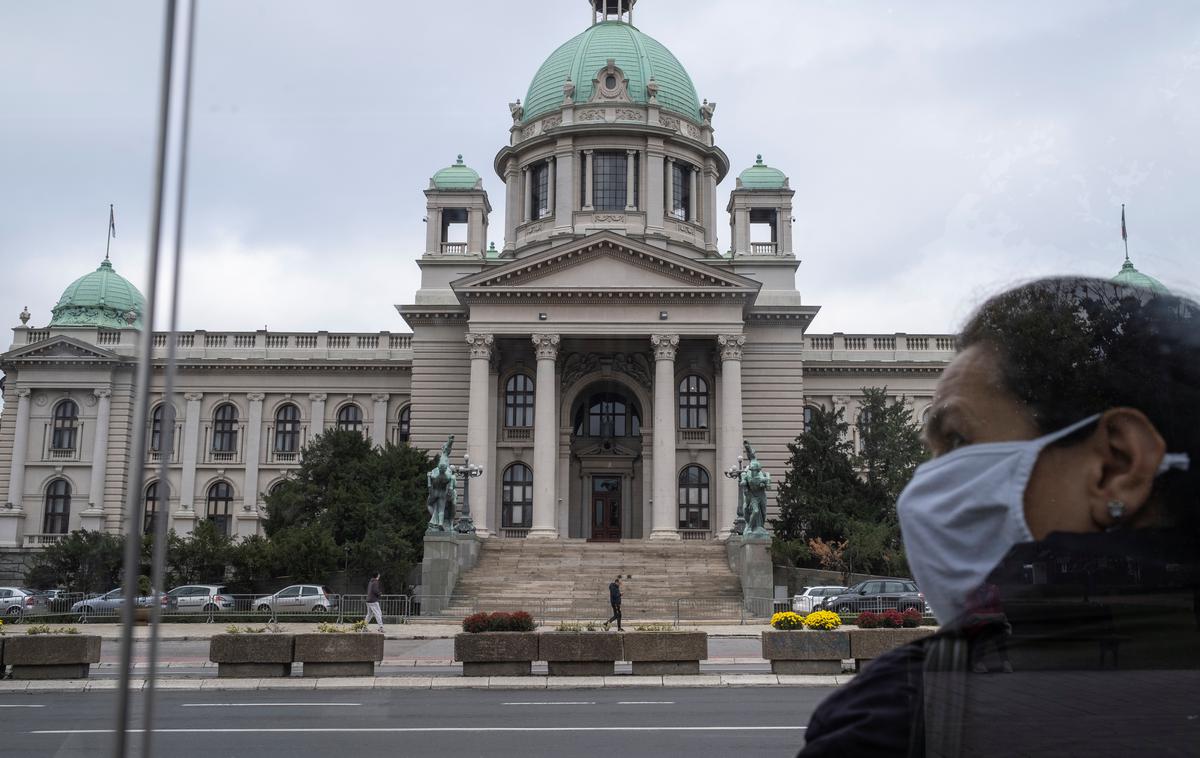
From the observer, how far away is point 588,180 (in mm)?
58062

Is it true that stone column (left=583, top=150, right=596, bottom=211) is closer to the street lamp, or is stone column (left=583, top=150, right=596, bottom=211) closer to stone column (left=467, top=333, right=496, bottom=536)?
stone column (left=467, top=333, right=496, bottom=536)

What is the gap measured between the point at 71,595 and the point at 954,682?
43498mm

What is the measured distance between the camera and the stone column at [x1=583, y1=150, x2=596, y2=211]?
5769cm

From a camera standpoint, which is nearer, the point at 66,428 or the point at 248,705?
the point at 248,705

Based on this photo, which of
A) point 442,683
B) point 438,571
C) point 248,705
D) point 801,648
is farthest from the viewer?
point 438,571

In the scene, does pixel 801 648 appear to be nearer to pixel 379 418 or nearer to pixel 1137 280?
pixel 1137 280

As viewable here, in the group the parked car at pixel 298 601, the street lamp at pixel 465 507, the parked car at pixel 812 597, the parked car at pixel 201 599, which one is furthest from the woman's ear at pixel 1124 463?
the street lamp at pixel 465 507

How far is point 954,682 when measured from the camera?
133 centimetres

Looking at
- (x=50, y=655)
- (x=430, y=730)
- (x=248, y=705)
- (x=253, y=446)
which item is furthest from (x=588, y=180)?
(x=430, y=730)

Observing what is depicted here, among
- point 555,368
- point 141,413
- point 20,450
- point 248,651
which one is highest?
point 555,368

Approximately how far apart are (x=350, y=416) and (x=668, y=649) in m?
46.2

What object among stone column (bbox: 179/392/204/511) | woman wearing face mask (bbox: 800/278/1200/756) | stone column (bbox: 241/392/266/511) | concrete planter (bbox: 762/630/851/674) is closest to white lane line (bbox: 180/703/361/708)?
concrete planter (bbox: 762/630/851/674)

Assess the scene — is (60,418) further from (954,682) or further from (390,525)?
(954,682)

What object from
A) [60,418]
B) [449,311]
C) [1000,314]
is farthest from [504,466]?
[1000,314]
